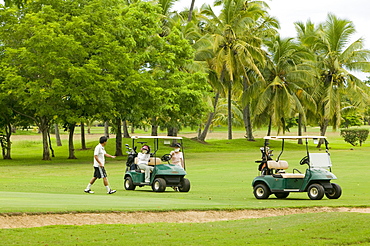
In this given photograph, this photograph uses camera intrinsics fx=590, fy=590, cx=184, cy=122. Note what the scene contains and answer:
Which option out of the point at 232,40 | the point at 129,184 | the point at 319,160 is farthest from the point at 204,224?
the point at 232,40

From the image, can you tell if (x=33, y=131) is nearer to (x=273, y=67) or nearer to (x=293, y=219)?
(x=273, y=67)

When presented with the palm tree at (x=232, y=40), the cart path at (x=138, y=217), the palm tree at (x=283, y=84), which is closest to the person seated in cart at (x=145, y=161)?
the cart path at (x=138, y=217)

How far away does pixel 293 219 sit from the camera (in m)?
13.1

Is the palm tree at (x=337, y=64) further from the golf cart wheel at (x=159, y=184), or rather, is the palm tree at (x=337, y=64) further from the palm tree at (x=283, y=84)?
the golf cart wheel at (x=159, y=184)

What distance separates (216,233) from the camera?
37.4 ft

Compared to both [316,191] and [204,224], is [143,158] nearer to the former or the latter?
[316,191]

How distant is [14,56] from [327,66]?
34808mm

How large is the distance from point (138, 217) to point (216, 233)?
2.68m

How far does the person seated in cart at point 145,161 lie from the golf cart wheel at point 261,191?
3971mm

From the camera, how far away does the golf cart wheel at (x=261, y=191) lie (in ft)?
60.4

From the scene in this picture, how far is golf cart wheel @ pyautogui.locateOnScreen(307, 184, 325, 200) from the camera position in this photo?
58.7 ft

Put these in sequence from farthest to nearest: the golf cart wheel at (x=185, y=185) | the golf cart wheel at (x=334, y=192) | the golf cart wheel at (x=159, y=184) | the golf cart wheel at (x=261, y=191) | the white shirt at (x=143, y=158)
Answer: the white shirt at (x=143, y=158)
the golf cart wheel at (x=185, y=185)
the golf cart wheel at (x=159, y=184)
the golf cart wheel at (x=261, y=191)
the golf cart wheel at (x=334, y=192)

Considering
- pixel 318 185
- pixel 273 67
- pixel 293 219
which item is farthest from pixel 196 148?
pixel 293 219

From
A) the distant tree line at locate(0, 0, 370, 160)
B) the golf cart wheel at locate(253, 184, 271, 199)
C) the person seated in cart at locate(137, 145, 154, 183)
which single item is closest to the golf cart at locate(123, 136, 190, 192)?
the person seated in cart at locate(137, 145, 154, 183)
